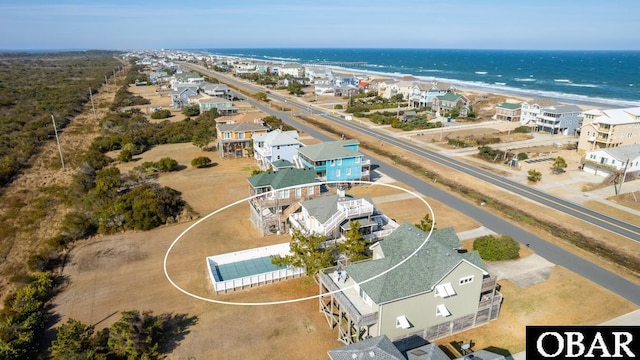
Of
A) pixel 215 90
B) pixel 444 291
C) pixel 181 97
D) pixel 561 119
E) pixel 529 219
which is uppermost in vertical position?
pixel 215 90

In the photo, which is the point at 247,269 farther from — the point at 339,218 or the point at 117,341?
the point at 117,341

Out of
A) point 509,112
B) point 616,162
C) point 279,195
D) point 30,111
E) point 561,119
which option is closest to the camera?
point 279,195

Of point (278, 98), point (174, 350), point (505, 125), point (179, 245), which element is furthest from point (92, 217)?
point (278, 98)

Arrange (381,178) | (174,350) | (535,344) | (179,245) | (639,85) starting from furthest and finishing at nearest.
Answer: (639,85) < (381,178) < (179,245) < (174,350) < (535,344)

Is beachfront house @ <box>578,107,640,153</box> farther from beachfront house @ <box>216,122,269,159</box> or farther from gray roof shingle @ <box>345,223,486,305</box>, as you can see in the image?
beachfront house @ <box>216,122,269,159</box>

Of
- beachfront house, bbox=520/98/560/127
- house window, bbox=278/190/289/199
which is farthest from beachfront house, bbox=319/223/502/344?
beachfront house, bbox=520/98/560/127

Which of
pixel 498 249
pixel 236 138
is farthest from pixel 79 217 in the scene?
pixel 498 249

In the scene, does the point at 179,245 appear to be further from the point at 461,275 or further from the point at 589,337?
the point at 589,337
